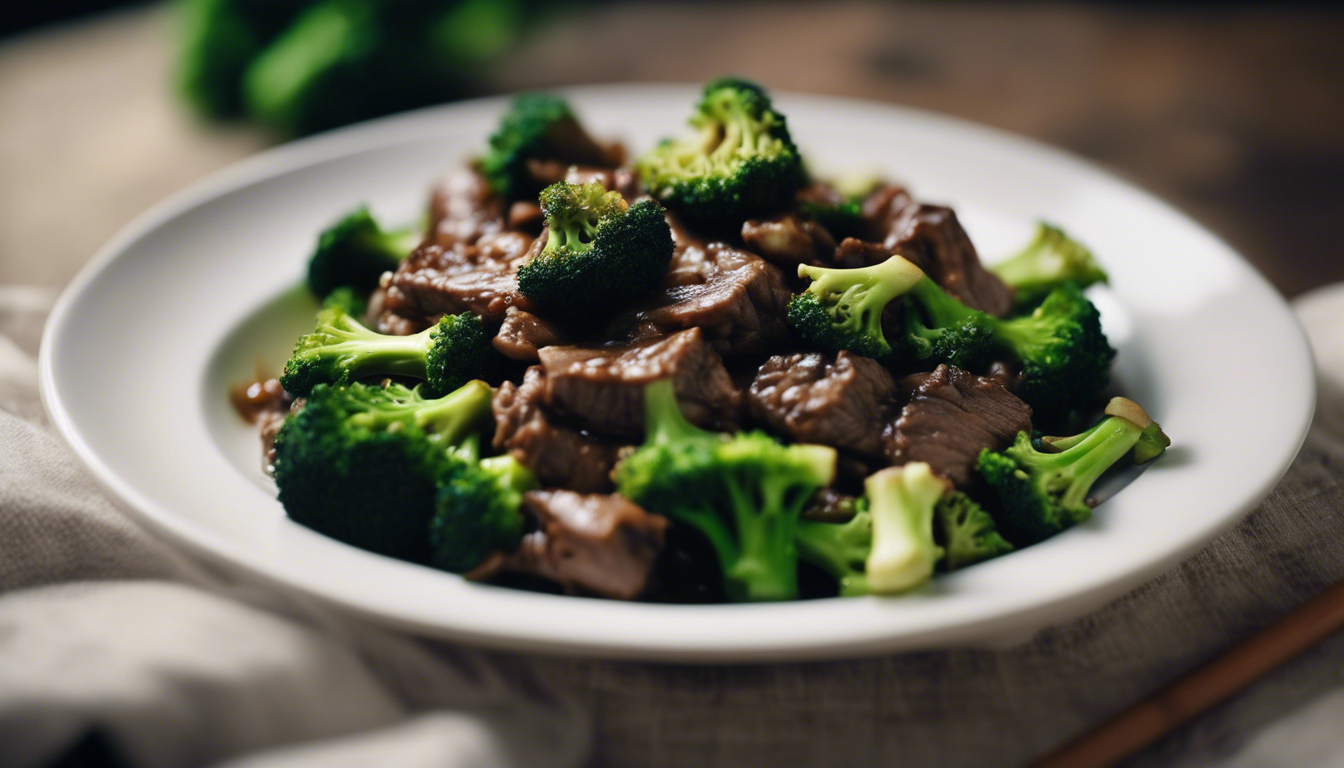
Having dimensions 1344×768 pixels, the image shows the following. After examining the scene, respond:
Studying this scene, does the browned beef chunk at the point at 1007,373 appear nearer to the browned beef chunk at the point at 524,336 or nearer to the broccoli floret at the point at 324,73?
the browned beef chunk at the point at 524,336

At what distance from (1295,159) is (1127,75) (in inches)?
54.9

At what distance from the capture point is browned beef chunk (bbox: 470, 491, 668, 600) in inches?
96.7

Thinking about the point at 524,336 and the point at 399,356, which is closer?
the point at 524,336

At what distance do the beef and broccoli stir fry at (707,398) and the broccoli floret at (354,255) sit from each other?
0.27m

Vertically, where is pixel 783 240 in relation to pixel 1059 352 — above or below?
above

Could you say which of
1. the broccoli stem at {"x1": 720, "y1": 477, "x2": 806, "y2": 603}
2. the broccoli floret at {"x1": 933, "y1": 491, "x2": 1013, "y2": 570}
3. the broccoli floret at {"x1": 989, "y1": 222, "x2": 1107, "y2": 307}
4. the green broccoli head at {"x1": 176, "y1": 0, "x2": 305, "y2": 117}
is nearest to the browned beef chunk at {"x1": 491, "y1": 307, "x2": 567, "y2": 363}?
the broccoli stem at {"x1": 720, "y1": 477, "x2": 806, "y2": 603}

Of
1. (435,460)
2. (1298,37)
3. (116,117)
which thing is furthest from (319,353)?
(1298,37)

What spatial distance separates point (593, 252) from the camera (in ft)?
9.49

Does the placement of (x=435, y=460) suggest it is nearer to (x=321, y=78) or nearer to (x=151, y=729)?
(x=151, y=729)

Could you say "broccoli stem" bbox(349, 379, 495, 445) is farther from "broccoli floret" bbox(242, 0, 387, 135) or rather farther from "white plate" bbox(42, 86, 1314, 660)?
"broccoli floret" bbox(242, 0, 387, 135)

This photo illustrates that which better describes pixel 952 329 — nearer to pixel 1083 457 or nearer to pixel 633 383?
pixel 1083 457

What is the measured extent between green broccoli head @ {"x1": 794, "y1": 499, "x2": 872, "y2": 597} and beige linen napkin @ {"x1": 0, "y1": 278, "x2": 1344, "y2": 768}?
233mm

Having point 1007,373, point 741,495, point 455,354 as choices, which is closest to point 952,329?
point 1007,373

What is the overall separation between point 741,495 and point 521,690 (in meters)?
0.70
